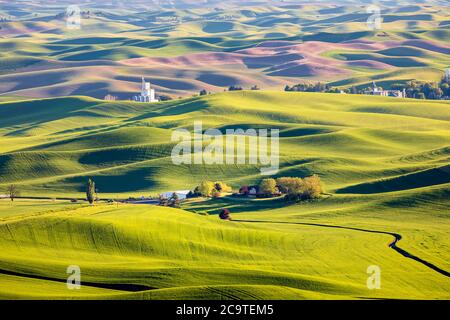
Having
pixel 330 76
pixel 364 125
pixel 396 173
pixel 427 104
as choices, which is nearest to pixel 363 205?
→ pixel 396 173

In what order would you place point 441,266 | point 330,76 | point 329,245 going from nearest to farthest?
1. point 441,266
2. point 329,245
3. point 330,76

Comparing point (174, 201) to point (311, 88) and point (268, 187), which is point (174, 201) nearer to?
point (268, 187)

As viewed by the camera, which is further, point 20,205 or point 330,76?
point 330,76

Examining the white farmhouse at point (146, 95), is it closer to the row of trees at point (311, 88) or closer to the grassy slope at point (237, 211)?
the grassy slope at point (237, 211)

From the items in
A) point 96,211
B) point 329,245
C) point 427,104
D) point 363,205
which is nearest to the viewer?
point 329,245

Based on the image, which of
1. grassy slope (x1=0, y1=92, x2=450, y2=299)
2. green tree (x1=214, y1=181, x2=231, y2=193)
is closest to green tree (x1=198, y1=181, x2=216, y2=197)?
green tree (x1=214, y1=181, x2=231, y2=193)
